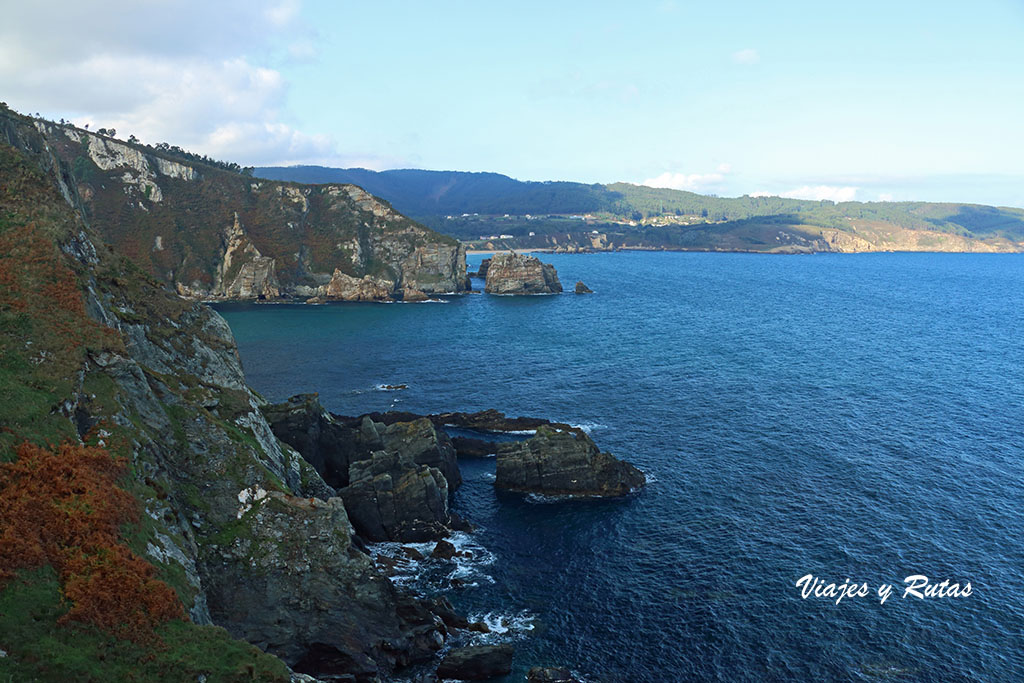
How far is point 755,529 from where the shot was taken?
56.1 metres

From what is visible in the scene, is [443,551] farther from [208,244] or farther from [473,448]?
[208,244]

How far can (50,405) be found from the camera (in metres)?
36.8

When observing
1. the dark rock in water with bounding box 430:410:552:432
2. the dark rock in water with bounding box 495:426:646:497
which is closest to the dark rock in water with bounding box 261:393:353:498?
the dark rock in water with bounding box 495:426:646:497

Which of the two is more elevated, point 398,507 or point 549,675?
point 398,507

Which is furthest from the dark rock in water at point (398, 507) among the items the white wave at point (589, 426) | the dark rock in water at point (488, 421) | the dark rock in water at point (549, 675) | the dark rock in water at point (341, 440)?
the white wave at point (589, 426)

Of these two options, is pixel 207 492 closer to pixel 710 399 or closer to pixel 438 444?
pixel 438 444

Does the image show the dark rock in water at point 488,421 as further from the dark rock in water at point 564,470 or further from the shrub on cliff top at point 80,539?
the shrub on cliff top at point 80,539

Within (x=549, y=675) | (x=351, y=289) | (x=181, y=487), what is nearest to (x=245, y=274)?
(x=351, y=289)

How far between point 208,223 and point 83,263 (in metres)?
152

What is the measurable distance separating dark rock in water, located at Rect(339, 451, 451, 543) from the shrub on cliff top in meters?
23.7

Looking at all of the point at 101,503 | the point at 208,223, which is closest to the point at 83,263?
the point at 101,503

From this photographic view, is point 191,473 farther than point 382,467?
No

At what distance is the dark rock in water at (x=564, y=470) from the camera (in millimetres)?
64312

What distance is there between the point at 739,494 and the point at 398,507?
32.0 meters
